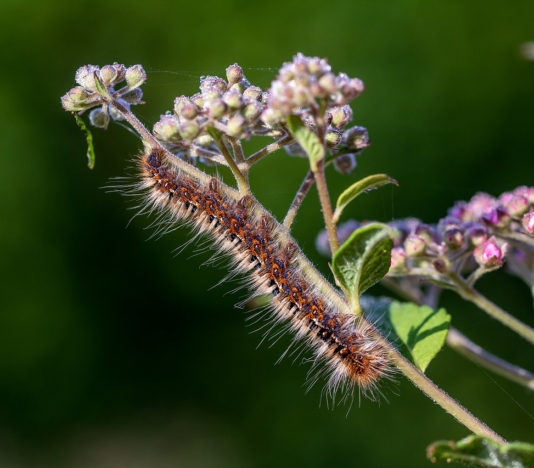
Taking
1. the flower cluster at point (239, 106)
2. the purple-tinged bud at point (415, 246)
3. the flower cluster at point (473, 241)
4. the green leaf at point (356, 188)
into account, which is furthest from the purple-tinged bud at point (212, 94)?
the purple-tinged bud at point (415, 246)

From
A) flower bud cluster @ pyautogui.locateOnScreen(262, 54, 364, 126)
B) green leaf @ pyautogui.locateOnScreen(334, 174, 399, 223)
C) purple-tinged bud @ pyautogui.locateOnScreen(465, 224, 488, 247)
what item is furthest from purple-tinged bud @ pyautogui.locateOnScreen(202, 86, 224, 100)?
purple-tinged bud @ pyautogui.locateOnScreen(465, 224, 488, 247)

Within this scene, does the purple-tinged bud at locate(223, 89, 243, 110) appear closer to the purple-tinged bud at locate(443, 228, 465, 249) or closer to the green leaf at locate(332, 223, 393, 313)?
the green leaf at locate(332, 223, 393, 313)

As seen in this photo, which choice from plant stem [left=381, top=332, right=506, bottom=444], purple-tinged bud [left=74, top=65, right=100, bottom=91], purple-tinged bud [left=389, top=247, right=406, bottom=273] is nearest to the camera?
plant stem [left=381, top=332, right=506, bottom=444]

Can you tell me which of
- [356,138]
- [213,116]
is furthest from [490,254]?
→ [213,116]

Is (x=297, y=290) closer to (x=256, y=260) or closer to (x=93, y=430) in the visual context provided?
(x=256, y=260)

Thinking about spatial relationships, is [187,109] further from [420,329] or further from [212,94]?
[420,329]
